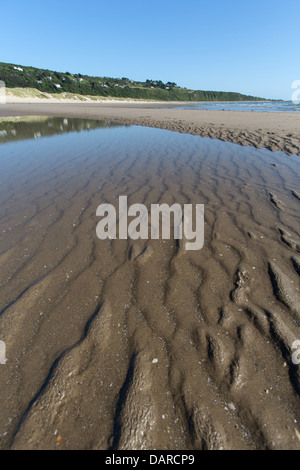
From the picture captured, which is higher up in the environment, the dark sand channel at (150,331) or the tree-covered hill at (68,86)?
the tree-covered hill at (68,86)

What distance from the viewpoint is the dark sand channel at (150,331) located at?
58.3 inches

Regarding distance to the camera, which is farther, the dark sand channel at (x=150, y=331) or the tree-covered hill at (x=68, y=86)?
the tree-covered hill at (x=68, y=86)

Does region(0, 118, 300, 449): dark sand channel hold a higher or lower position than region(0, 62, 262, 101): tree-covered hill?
lower

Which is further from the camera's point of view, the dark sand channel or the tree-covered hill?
the tree-covered hill

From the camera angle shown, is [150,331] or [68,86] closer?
[150,331]

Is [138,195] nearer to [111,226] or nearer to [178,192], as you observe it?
[178,192]

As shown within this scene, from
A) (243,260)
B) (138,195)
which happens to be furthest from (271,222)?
(138,195)

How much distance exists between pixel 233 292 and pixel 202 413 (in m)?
1.28

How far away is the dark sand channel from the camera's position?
4.86 feet

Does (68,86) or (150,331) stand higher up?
(68,86)

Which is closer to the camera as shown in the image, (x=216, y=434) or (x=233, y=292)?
(x=216, y=434)

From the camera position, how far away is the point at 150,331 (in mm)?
2096
